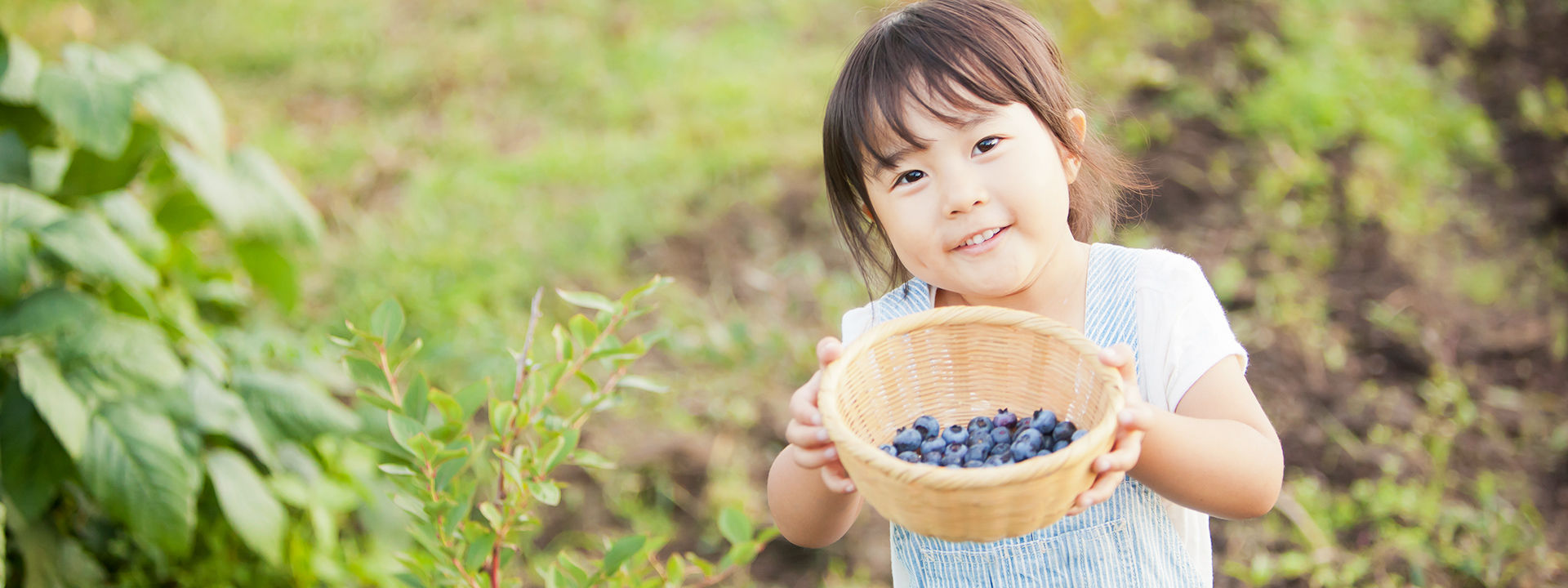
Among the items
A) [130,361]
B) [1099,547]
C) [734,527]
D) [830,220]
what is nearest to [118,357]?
[130,361]

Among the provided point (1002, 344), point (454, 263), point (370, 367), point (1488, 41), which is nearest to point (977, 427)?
point (1002, 344)

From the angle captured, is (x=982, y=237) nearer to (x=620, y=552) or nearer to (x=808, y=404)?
(x=808, y=404)

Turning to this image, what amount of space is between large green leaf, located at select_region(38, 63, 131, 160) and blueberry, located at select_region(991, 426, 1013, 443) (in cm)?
165

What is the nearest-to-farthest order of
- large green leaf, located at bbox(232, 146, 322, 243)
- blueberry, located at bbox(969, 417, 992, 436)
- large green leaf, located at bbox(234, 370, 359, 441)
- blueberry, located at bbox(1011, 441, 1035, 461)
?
1. blueberry, located at bbox(1011, 441, 1035, 461)
2. blueberry, located at bbox(969, 417, 992, 436)
3. large green leaf, located at bbox(234, 370, 359, 441)
4. large green leaf, located at bbox(232, 146, 322, 243)

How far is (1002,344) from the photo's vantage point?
4.05ft

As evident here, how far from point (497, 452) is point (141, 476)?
35.3 inches

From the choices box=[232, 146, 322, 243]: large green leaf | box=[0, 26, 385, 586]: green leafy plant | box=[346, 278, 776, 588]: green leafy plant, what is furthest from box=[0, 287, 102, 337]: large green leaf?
box=[346, 278, 776, 588]: green leafy plant

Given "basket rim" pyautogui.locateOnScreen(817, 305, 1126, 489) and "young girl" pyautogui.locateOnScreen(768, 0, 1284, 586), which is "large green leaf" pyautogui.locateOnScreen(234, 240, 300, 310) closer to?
"young girl" pyautogui.locateOnScreen(768, 0, 1284, 586)

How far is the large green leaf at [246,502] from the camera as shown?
1874 mm

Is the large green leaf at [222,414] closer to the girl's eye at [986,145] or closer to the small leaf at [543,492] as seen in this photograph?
the small leaf at [543,492]

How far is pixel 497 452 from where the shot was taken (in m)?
1.21

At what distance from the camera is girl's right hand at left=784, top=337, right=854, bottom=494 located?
1.11 m

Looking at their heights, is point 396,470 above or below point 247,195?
above

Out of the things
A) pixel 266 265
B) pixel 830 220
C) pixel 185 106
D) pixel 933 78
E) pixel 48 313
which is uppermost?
pixel 933 78
